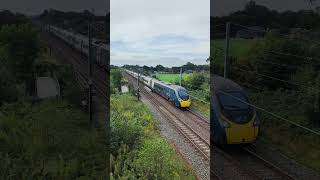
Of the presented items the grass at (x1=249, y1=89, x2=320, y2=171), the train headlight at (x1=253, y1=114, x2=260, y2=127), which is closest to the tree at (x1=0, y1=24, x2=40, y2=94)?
the train headlight at (x1=253, y1=114, x2=260, y2=127)

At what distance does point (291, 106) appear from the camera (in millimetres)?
8859

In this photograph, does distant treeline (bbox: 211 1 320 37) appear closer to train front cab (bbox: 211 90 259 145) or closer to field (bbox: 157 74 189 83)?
field (bbox: 157 74 189 83)

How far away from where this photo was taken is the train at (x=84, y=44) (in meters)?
8.44

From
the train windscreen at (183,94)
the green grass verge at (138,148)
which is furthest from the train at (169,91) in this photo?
the green grass verge at (138,148)

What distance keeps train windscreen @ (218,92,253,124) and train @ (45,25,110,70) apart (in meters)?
2.62

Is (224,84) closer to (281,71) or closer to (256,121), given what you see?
(256,121)

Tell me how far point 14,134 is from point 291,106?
20.1 ft

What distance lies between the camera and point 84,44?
8797mm

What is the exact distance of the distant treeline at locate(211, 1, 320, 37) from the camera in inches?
352

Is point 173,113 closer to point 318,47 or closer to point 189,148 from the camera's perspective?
point 189,148

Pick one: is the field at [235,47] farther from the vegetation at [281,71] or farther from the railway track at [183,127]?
the railway track at [183,127]

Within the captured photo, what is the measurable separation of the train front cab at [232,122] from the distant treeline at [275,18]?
6.42ft

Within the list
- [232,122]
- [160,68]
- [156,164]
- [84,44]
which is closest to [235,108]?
[232,122]

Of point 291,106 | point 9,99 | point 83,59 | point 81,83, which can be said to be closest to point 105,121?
point 81,83
